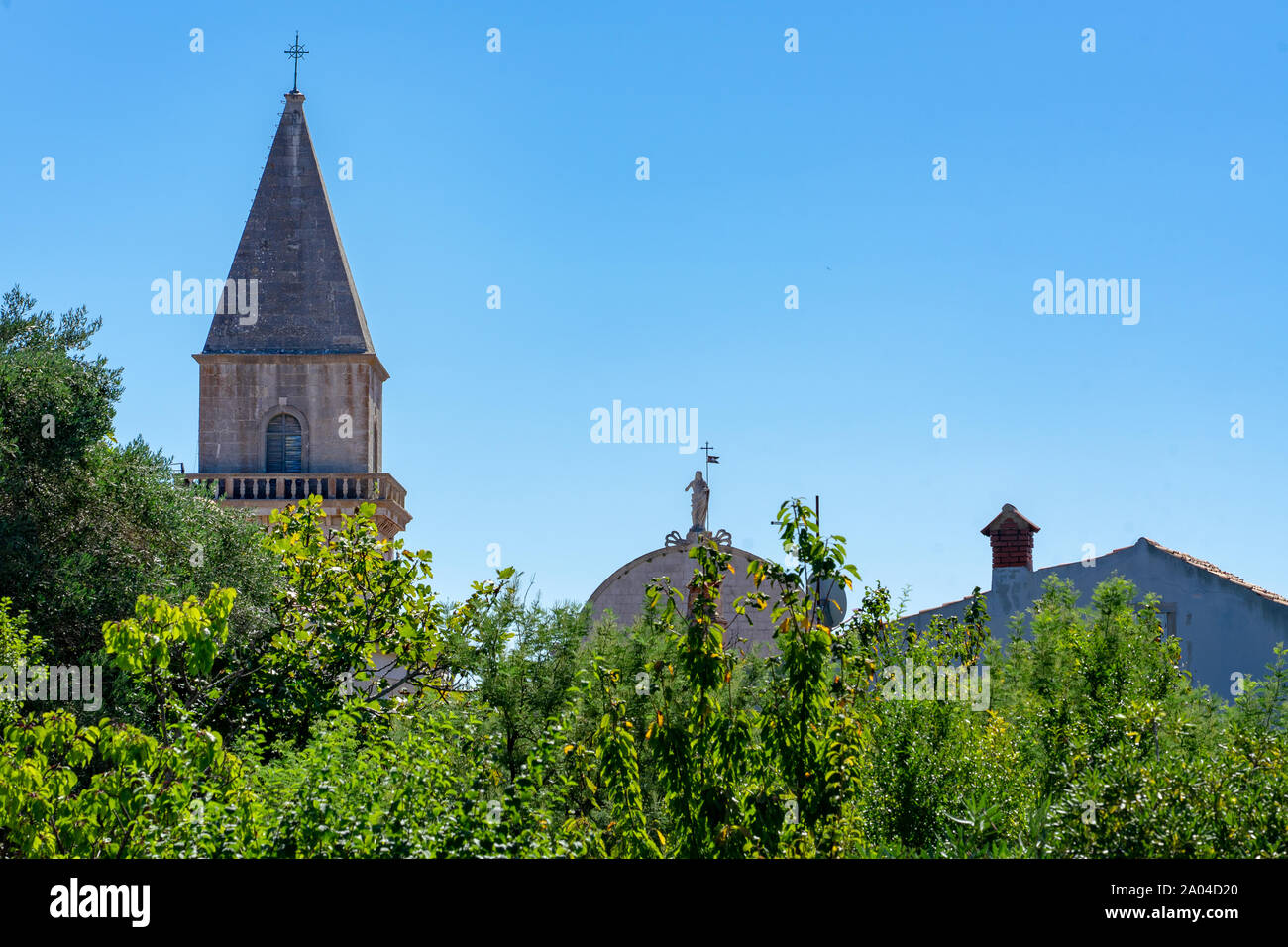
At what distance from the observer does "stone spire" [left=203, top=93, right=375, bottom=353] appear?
44.2 meters

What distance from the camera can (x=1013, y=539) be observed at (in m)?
25.6

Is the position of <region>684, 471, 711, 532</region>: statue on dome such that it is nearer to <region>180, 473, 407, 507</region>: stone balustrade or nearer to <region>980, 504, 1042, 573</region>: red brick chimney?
<region>980, 504, 1042, 573</region>: red brick chimney

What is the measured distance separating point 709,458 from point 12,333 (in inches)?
552

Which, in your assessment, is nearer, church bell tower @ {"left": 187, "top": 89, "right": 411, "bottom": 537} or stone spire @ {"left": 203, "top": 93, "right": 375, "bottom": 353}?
church bell tower @ {"left": 187, "top": 89, "right": 411, "bottom": 537}

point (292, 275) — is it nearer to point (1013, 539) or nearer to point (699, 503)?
point (699, 503)

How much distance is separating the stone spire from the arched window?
8.02ft

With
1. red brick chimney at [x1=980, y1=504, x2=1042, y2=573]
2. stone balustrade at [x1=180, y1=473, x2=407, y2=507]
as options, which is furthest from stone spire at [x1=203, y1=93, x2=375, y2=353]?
red brick chimney at [x1=980, y1=504, x2=1042, y2=573]

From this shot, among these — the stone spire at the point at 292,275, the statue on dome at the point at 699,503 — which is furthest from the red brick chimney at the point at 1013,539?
the stone spire at the point at 292,275

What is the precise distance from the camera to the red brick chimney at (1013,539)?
25469mm

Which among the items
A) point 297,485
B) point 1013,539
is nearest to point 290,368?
point 297,485
